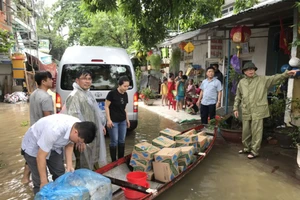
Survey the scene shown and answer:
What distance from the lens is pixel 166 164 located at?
3613mm

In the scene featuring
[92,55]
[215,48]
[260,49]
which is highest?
[215,48]

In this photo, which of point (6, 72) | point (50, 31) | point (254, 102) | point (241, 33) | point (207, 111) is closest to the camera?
point (254, 102)

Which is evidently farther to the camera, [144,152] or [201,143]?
[201,143]

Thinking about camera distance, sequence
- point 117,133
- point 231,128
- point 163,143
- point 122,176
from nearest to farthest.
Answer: point 122,176 < point 163,143 < point 117,133 < point 231,128

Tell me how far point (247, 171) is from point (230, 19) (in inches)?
157

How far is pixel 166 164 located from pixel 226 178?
4.24 feet

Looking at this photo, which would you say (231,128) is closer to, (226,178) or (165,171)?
(226,178)

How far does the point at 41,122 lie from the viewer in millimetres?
2516

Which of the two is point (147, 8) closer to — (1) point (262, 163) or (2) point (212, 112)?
(2) point (212, 112)

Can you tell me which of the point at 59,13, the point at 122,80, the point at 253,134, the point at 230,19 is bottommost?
the point at 253,134

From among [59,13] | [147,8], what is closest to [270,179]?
[147,8]

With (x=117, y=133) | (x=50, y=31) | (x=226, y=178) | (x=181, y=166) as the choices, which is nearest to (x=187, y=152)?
(x=181, y=166)

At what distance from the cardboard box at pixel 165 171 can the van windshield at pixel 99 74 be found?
2804 mm

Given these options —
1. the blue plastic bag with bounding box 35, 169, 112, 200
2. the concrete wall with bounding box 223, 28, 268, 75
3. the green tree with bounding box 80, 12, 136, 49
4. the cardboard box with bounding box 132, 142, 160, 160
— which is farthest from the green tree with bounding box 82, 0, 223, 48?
the green tree with bounding box 80, 12, 136, 49
